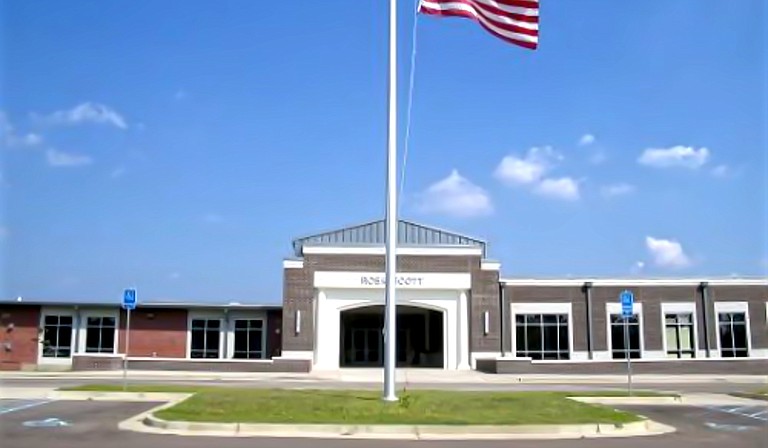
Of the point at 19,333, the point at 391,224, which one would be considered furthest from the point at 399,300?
the point at 391,224

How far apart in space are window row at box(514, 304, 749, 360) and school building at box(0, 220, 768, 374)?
0.06m

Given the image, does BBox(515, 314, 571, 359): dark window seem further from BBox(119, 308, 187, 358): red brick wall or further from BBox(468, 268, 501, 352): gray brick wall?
BBox(119, 308, 187, 358): red brick wall

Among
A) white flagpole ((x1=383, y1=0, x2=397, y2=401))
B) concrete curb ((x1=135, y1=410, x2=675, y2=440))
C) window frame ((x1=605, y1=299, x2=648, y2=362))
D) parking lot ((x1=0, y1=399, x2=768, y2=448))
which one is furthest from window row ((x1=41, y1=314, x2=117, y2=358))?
concrete curb ((x1=135, y1=410, x2=675, y2=440))

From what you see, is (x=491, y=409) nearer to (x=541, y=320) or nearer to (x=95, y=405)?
(x=95, y=405)

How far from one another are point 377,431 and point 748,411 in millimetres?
→ 10553

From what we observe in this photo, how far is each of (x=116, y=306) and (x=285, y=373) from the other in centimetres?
1390

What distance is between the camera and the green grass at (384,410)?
14578 millimetres

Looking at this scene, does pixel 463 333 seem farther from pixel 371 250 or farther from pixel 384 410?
pixel 384 410

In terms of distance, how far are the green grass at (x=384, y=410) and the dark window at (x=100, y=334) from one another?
2903 centimetres

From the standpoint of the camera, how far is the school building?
42781 millimetres

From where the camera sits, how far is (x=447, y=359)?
1699 inches

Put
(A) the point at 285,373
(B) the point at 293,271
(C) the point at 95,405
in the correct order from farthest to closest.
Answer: (B) the point at 293,271 < (A) the point at 285,373 < (C) the point at 95,405

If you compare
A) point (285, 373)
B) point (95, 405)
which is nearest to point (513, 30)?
point (95, 405)

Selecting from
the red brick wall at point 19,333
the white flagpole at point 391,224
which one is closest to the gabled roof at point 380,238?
the red brick wall at point 19,333
